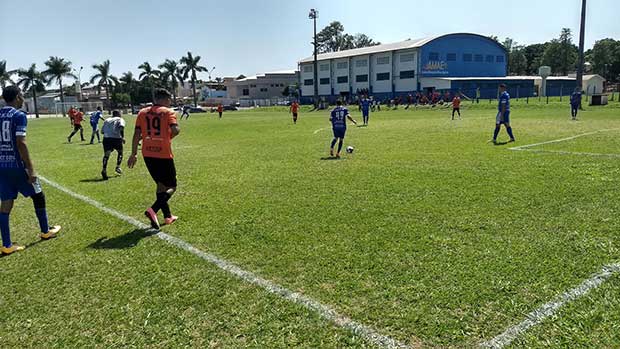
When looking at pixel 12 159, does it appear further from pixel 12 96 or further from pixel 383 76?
pixel 383 76

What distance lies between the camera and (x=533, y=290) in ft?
13.0

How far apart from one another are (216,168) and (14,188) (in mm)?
6434

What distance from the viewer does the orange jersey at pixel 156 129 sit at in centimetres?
621

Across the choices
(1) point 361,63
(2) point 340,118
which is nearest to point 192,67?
(1) point 361,63

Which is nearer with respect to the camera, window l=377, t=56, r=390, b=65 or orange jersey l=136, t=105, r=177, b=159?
orange jersey l=136, t=105, r=177, b=159

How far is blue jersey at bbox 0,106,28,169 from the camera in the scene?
5449 mm

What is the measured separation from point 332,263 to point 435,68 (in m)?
70.7

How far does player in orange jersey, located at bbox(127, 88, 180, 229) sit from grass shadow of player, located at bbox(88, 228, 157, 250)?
0.74ft

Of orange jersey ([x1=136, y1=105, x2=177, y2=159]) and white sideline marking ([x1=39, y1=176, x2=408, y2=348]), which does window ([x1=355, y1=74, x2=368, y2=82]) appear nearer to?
orange jersey ([x1=136, y1=105, x2=177, y2=159])

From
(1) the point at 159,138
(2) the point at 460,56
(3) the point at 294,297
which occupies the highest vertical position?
(2) the point at 460,56

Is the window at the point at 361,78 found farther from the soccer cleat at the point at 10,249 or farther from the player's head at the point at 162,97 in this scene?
the soccer cleat at the point at 10,249

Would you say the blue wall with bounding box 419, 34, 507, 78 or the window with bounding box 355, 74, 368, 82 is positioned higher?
the blue wall with bounding box 419, 34, 507, 78

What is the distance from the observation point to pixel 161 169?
6.37 m

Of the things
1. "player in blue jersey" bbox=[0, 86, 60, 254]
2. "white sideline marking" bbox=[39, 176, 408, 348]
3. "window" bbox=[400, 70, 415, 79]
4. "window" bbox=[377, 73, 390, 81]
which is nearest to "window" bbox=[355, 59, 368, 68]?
"window" bbox=[377, 73, 390, 81]
